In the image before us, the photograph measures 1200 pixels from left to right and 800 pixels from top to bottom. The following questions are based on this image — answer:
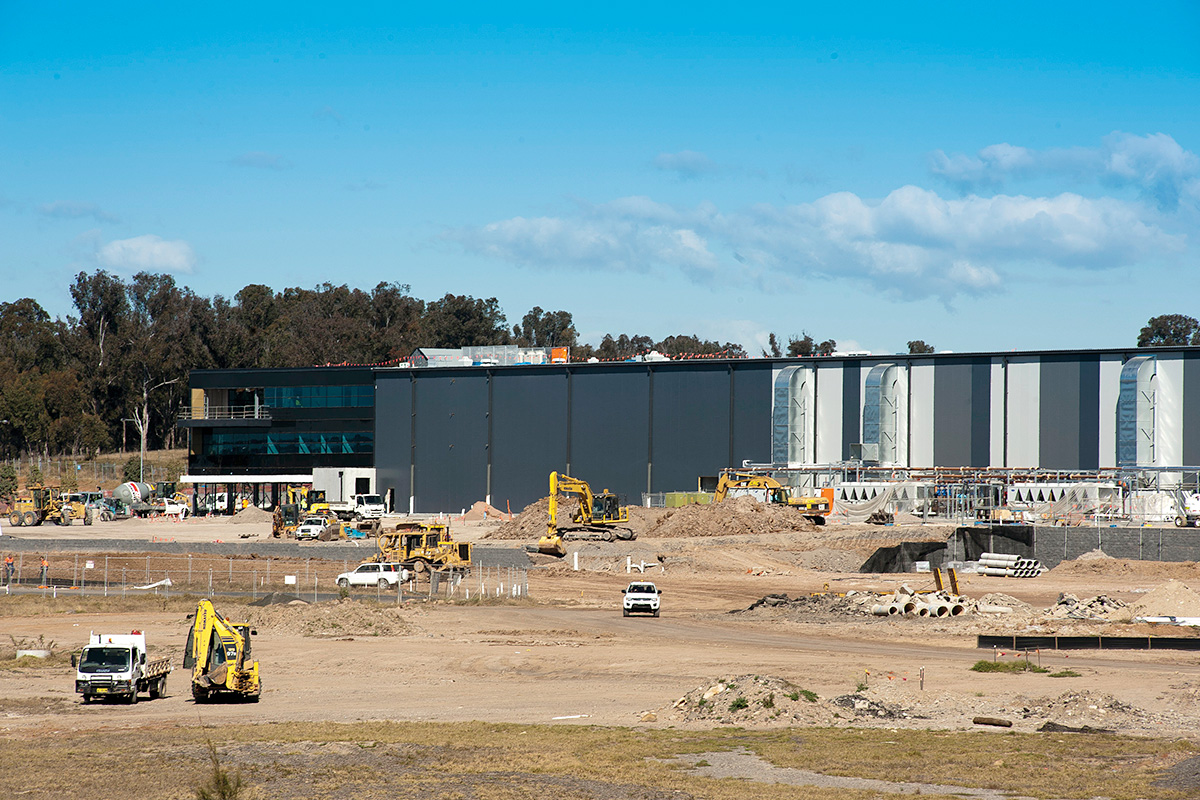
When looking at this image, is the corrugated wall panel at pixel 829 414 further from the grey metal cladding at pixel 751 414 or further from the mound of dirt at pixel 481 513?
the mound of dirt at pixel 481 513

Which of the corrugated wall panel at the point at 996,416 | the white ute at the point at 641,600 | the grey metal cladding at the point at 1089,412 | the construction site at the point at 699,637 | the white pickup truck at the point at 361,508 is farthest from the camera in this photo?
the white pickup truck at the point at 361,508

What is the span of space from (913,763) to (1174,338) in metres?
177

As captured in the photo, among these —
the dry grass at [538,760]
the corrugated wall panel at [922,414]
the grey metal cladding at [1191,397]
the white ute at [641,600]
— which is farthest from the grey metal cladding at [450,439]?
the dry grass at [538,760]

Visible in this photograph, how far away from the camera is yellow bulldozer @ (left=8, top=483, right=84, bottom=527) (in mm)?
92062

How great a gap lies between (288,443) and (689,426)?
123ft

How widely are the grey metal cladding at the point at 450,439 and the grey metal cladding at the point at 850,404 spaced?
29.1m

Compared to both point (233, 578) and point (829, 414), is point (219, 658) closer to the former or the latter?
point (233, 578)

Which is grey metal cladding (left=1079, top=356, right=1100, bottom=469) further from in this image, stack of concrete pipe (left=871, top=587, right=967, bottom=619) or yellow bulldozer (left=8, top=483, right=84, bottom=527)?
yellow bulldozer (left=8, top=483, right=84, bottom=527)

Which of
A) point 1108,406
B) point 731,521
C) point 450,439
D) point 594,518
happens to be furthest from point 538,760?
point 450,439

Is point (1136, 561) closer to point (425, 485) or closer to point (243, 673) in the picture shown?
point (243, 673)

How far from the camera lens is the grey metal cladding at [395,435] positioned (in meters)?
97.4

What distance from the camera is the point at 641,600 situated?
4462 centimetres

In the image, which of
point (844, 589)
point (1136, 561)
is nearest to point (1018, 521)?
point (1136, 561)

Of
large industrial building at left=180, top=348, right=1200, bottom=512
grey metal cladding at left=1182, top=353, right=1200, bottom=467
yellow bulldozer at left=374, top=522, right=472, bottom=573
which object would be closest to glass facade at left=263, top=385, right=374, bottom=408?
large industrial building at left=180, top=348, right=1200, bottom=512
